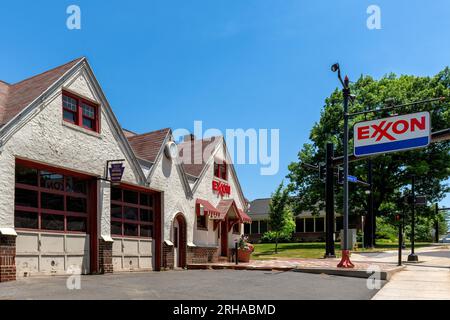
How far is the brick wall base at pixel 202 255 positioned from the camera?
80.5ft

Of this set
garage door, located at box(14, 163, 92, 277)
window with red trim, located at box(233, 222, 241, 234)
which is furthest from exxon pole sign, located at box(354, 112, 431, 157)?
garage door, located at box(14, 163, 92, 277)

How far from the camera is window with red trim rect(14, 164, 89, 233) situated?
49.9 feet

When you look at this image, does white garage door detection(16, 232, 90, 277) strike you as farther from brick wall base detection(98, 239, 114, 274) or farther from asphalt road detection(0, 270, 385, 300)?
asphalt road detection(0, 270, 385, 300)

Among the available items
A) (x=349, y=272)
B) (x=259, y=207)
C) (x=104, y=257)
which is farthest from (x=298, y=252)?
(x=259, y=207)

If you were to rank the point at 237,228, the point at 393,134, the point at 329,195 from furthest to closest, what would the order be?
the point at 237,228, the point at 329,195, the point at 393,134

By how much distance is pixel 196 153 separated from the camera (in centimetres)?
2884

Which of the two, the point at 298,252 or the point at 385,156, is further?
the point at 385,156

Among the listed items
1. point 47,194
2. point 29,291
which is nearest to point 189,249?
point 47,194

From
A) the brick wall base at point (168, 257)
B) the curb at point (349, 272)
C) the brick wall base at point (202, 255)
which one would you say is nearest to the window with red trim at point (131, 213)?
the brick wall base at point (168, 257)

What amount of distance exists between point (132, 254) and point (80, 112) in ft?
21.4

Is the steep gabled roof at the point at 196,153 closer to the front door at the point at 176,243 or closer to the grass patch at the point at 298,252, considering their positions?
the front door at the point at 176,243

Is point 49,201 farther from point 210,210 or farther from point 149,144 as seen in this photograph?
point 210,210
